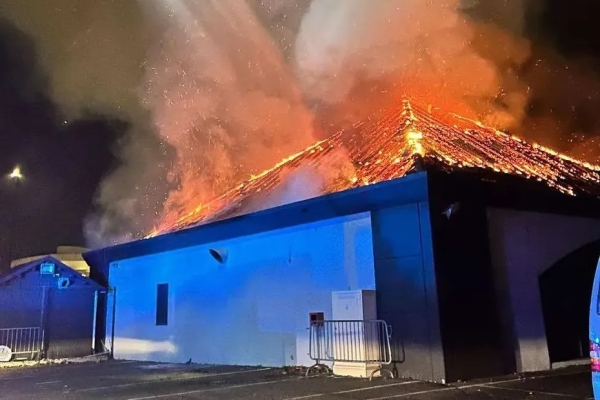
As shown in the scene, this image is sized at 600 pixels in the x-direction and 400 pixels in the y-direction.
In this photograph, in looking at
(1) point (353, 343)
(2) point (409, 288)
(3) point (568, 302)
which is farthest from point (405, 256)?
(3) point (568, 302)

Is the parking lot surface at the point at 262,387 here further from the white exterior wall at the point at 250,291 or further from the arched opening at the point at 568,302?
the white exterior wall at the point at 250,291

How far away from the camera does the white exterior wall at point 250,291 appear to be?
36.7 feet

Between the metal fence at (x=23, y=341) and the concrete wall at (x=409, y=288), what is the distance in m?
11.5

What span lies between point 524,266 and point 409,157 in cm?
308

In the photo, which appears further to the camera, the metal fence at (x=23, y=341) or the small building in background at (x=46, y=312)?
the small building in background at (x=46, y=312)

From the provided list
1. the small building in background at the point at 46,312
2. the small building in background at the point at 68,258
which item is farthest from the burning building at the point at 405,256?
the small building in background at the point at 68,258

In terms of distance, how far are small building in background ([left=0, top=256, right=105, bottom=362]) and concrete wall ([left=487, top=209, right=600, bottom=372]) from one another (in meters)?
12.9

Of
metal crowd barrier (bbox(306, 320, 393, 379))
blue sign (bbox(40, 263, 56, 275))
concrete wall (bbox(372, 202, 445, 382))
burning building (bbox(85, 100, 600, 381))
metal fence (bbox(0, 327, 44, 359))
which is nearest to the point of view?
concrete wall (bbox(372, 202, 445, 382))

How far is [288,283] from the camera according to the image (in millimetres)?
12062

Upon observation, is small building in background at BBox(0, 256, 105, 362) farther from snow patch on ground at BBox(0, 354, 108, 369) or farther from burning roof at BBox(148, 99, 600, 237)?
burning roof at BBox(148, 99, 600, 237)

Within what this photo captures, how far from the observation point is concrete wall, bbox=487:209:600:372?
1000 cm

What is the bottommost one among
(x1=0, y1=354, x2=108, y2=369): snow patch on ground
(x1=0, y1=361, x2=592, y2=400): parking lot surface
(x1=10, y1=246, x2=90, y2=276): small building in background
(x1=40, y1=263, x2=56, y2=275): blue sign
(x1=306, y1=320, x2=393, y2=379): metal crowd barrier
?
(x1=0, y1=361, x2=592, y2=400): parking lot surface

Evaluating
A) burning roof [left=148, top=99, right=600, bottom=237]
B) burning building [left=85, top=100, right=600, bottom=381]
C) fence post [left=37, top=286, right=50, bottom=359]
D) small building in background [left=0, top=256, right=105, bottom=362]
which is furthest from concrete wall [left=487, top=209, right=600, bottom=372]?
fence post [left=37, top=286, right=50, bottom=359]

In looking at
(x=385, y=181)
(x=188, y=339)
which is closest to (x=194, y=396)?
(x=385, y=181)
